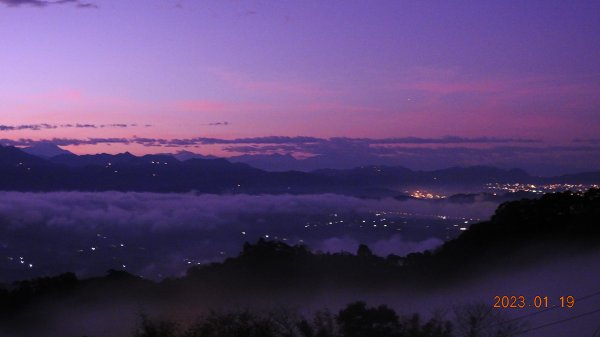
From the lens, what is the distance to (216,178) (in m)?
130

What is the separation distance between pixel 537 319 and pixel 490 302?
8.73 ft

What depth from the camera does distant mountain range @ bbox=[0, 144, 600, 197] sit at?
10362 cm

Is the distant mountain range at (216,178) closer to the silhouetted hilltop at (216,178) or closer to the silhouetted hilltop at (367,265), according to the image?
the silhouetted hilltop at (216,178)

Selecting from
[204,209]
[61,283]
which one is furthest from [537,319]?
[204,209]

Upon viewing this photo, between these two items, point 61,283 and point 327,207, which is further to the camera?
point 327,207

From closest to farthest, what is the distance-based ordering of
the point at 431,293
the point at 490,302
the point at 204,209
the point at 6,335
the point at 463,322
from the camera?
the point at 463,322
the point at 490,302
the point at 431,293
the point at 6,335
the point at 204,209

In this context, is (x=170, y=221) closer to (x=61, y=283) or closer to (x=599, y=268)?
(x=61, y=283)

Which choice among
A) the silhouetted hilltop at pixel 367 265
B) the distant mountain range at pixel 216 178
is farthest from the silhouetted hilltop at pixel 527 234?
the distant mountain range at pixel 216 178

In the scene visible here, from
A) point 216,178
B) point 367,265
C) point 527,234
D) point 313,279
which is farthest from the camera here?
point 216,178

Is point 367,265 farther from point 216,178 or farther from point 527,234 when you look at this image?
point 216,178

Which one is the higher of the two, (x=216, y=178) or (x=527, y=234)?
(x=527, y=234)

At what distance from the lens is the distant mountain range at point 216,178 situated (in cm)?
10362

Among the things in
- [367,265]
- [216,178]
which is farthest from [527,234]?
[216,178]

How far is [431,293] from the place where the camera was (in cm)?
2084
